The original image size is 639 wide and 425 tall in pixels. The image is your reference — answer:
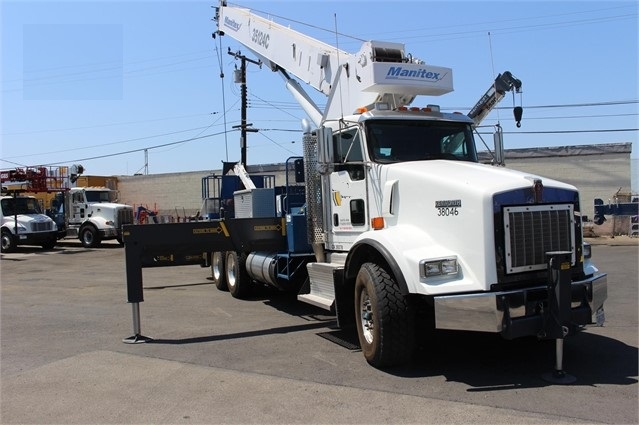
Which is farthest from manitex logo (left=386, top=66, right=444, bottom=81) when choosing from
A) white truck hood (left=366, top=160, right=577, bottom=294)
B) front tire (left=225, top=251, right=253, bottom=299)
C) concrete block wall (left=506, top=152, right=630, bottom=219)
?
concrete block wall (left=506, top=152, right=630, bottom=219)

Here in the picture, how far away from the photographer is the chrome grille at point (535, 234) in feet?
17.5

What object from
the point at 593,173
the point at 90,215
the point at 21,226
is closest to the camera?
the point at 21,226

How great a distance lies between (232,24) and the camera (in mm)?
13789

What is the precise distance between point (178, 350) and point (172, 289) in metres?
5.85

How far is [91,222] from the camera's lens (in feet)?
87.6

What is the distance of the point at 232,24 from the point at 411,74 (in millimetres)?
7614

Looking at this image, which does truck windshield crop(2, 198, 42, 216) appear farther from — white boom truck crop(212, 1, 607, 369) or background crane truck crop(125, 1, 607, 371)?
white boom truck crop(212, 1, 607, 369)

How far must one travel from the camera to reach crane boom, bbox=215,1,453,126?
766 cm

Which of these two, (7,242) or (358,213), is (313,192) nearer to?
(358,213)

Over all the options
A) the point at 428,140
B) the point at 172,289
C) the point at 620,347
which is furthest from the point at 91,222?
the point at 620,347

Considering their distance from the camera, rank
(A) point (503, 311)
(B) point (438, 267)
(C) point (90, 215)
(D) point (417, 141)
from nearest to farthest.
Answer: (A) point (503, 311) → (B) point (438, 267) → (D) point (417, 141) → (C) point (90, 215)

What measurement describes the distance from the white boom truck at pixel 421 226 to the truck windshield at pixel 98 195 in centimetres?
2198

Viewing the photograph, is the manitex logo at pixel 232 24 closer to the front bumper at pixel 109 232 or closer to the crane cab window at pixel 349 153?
the crane cab window at pixel 349 153

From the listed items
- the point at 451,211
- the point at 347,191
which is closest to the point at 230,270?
the point at 347,191
